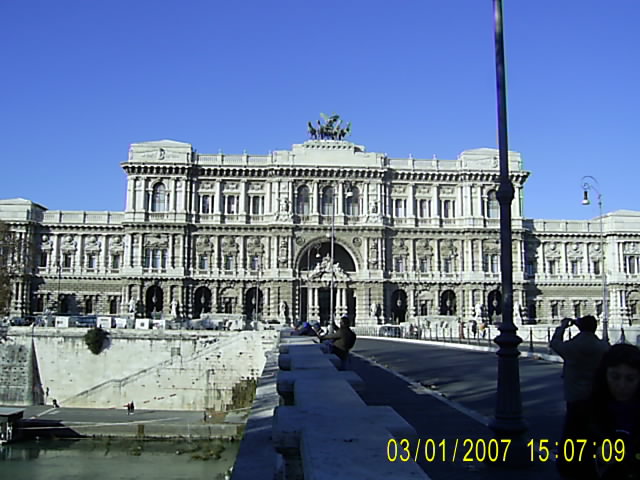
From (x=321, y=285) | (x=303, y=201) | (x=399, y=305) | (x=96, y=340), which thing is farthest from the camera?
(x=303, y=201)

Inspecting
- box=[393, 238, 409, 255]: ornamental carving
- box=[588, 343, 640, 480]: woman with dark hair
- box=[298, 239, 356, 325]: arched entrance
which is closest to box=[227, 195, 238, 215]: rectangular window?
box=[298, 239, 356, 325]: arched entrance

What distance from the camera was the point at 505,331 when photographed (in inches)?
359

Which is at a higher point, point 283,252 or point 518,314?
point 283,252

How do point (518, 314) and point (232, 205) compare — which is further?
point (232, 205)

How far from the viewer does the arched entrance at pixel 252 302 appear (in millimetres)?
62312

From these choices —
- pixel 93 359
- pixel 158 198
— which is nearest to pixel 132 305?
pixel 158 198

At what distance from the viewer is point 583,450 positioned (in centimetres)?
408

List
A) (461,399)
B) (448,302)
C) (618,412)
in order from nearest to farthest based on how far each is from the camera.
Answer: (618,412)
(461,399)
(448,302)

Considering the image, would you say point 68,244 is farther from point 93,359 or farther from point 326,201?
point 326,201

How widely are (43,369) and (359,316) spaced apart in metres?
27.8

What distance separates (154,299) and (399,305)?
2280 centimetres

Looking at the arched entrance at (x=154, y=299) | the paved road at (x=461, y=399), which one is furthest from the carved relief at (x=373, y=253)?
the paved road at (x=461, y=399)

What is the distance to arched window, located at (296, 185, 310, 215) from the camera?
212 feet
